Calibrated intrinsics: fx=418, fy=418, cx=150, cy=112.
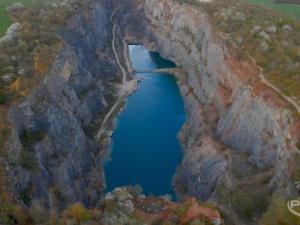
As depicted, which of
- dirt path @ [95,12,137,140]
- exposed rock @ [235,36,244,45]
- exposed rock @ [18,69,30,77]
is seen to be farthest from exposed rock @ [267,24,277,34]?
exposed rock @ [18,69,30,77]

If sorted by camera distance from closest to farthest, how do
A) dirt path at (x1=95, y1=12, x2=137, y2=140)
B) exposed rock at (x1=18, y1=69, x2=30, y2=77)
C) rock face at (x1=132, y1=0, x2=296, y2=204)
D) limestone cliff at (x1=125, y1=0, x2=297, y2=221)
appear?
limestone cliff at (x1=125, y1=0, x2=297, y2=221)
rock face at (x1=132, y1=0, x2=296, y2=204)
exposed rock at (x1=18, y1=69, x2=30, y2=77)
dirt path at (x1=95, y1=12, x2=137, y2=140)

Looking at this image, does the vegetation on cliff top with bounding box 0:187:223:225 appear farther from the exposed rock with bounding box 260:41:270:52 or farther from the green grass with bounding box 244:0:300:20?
the green grass with bounding box 244:0:300:20

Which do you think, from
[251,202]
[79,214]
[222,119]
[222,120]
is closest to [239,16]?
[222,119]

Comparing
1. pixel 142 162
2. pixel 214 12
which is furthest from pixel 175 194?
pixel 214 12

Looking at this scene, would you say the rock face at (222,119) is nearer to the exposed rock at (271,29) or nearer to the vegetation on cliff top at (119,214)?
the exposed rock at (271,29)

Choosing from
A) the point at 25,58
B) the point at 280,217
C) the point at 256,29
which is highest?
the point at 256,29

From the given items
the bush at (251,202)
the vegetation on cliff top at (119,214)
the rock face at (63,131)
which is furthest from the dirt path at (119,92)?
the vegetation on cliff top at (119,214)

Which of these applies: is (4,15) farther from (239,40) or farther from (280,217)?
(280,217)

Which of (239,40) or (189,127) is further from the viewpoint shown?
(189,127)
